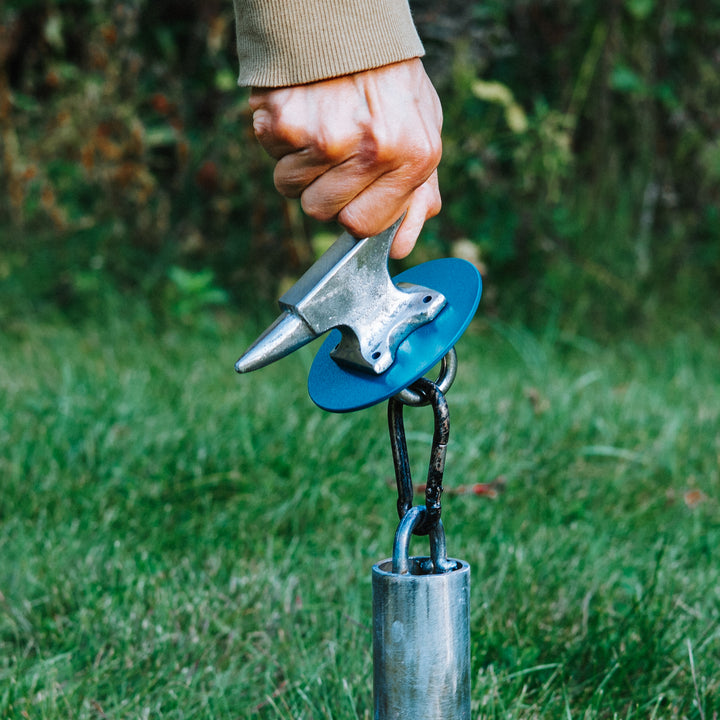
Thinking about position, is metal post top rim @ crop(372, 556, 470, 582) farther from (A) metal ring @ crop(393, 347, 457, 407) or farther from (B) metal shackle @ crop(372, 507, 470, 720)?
(A) metal ring @ crop(393, 347, 457, 407)

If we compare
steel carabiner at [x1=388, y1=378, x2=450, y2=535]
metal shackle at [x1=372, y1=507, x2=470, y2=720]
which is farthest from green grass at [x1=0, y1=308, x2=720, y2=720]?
steel carabiner at [x1=388, y1=378, x2=450, y2=535]

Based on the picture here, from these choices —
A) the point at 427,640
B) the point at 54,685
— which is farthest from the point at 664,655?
the point at 54,685

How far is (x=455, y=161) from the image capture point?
3.88 meters

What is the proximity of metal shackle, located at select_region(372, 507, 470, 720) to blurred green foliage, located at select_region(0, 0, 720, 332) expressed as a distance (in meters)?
2.77

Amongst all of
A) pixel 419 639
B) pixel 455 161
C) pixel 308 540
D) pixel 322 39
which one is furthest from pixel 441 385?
pixel 455 161

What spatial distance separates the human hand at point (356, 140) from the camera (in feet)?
3.42

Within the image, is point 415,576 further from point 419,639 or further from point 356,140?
point 356,140

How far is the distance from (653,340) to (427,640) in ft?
9.94

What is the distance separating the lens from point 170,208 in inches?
168

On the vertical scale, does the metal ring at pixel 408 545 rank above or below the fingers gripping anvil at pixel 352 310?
below

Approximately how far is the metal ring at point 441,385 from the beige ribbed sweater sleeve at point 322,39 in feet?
1.20

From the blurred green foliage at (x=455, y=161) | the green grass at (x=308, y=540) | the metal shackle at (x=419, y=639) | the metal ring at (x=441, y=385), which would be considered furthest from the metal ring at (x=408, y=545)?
the blurred green foliage at (x=455, y=161)

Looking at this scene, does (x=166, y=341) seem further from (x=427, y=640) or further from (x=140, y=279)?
(x=427, y=640)

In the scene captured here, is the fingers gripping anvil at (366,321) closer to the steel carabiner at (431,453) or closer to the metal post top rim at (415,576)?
the steel carabiner at (431,453)
